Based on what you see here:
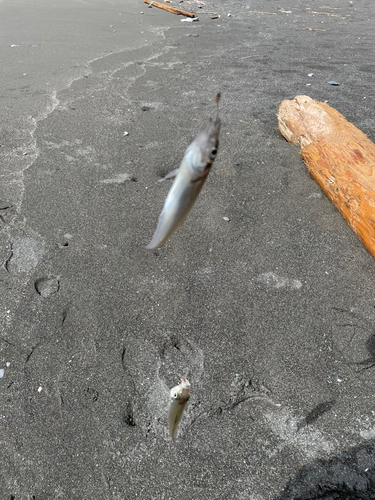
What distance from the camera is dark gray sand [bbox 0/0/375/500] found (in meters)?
2.27

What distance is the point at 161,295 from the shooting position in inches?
126

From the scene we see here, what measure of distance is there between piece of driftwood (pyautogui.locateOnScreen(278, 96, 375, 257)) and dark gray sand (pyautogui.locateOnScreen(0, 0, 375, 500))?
0.16 meters

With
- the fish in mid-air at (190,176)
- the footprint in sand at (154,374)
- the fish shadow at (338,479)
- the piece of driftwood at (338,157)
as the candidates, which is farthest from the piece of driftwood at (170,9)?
the fish in mid-air at (190,176)

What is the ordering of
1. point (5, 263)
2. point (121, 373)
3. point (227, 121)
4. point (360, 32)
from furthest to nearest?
1. point (360, 32)
2. point (227, 121)
3. point (5, 263)
4. point (121, 373)

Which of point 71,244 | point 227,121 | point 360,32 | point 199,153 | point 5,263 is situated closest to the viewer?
point 199,153

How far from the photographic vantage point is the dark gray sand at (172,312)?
7.43 ft

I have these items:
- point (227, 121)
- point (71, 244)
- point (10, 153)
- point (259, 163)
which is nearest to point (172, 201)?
point (71, 244)

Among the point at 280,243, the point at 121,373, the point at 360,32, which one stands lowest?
the point at 121,373

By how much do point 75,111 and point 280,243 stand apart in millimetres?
3843

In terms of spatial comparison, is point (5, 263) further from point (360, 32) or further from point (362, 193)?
point (360, 32)

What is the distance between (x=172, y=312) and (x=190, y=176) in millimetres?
2237

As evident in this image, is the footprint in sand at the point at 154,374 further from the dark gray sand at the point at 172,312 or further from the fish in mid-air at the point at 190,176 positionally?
the fish in mid-air at the point at 190,176

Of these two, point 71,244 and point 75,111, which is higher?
point 75,111

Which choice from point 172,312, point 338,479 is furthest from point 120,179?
point 338,479
